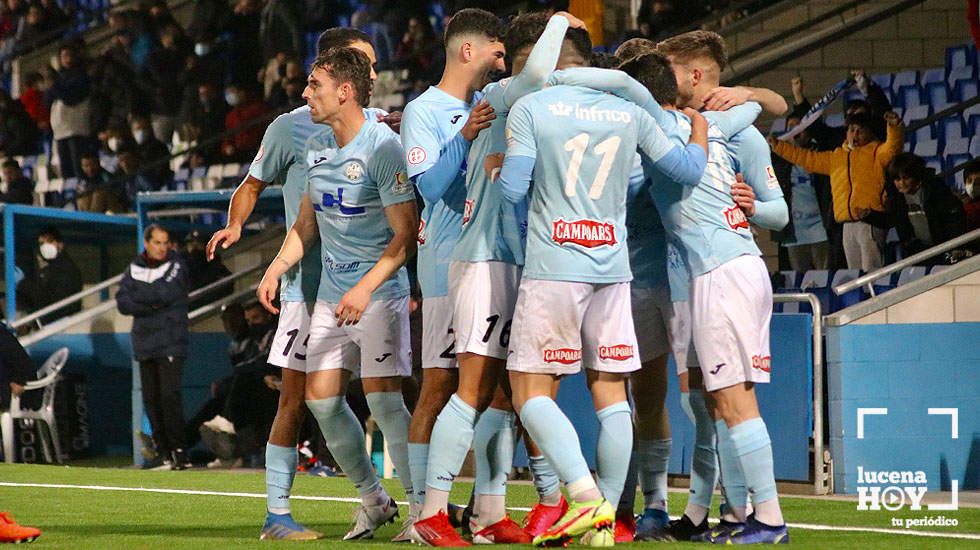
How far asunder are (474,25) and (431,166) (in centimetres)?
67

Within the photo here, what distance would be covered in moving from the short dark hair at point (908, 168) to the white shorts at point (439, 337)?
6362 millimetres

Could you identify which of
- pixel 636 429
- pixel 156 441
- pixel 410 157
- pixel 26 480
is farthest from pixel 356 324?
pixel 156 441

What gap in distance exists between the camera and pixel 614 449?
5.85 meters

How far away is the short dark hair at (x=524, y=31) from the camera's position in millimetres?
5953

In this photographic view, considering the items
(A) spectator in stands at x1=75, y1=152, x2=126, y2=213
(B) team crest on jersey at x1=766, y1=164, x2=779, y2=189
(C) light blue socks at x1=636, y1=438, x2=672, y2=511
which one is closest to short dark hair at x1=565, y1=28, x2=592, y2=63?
(B) team crest on jersey at x1=766, y1=164, x2=779, y2=189

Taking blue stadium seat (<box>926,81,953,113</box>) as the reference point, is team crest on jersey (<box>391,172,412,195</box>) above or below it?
below

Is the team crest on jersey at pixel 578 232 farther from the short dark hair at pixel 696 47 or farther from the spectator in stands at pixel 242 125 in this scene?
the spectator in stands at pixel 242 125

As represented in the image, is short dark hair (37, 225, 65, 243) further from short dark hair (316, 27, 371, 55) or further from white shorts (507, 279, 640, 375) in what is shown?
white shorts (507, 279, 640, 375)

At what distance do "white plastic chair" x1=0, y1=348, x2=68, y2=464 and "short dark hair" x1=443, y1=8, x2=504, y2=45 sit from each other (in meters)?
8.81

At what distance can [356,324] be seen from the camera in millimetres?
6559

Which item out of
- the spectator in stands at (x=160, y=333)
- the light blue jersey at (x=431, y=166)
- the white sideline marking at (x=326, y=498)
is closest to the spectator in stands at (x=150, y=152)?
the spectator in stands at (x=160, y=333)

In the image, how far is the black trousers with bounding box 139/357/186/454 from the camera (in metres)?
12.9

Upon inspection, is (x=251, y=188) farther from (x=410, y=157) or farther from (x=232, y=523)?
(x=232, y=523)

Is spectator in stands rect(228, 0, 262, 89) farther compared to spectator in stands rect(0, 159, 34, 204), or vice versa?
spectator in stands rect(228, 0, 262, 89)
